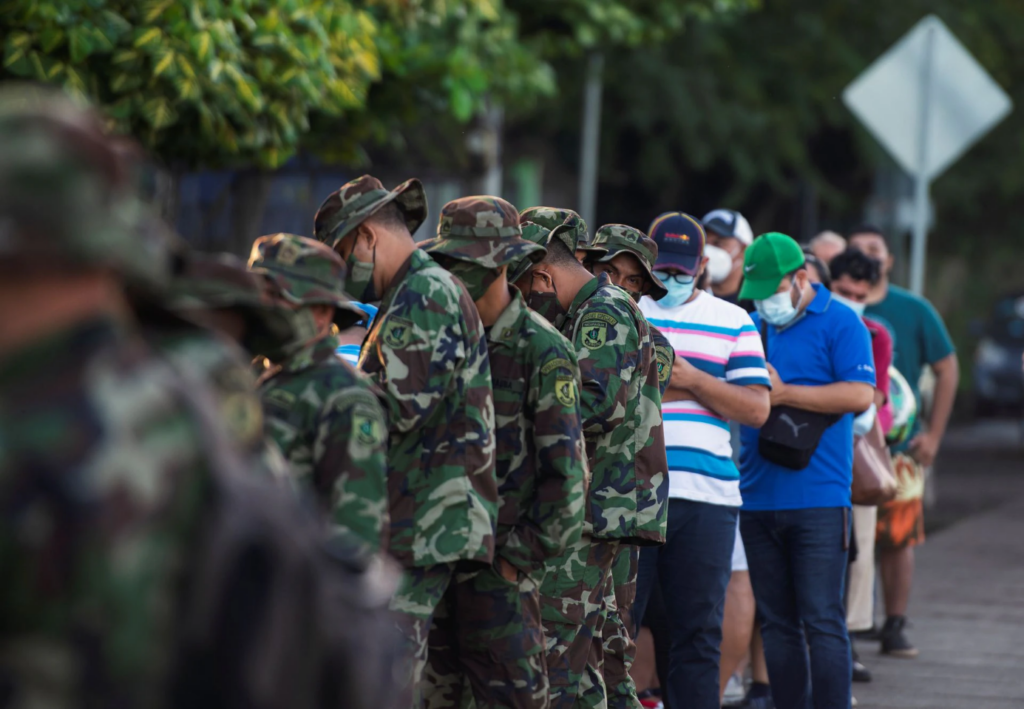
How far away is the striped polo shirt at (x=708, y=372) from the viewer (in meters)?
5.68

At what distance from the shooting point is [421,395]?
4012 mm

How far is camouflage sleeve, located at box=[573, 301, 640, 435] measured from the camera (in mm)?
5012

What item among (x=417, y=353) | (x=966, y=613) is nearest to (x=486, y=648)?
(x=417, y=353)

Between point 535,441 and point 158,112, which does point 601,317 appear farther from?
point 158,112

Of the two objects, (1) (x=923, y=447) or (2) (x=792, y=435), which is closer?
(2) (x=792, y=435)

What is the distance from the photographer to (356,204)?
14.0ft

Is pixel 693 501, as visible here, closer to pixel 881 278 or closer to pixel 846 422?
pixel 846 422

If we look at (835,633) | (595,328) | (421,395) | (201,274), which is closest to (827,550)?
(835,633)

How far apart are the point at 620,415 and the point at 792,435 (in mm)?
1086

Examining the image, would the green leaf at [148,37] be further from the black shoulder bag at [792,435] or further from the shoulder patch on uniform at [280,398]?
the shoulder patch on uniform at [280,398]

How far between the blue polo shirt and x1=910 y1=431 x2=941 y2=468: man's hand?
2521mm

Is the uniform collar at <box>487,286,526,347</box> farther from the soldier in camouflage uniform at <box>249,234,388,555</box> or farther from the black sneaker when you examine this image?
the black sneaker

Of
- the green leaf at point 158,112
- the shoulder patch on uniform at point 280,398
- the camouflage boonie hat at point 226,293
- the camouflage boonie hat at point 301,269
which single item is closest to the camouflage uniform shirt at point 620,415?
the camouflage boonie hat at point 301,269

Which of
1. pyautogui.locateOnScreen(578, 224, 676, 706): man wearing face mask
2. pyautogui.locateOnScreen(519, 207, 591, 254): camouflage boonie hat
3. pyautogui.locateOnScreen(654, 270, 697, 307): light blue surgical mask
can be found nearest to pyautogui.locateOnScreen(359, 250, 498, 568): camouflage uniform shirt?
pyautogui.locateOnScreen(519, 207, 591, 254): camouflage boonie hat
